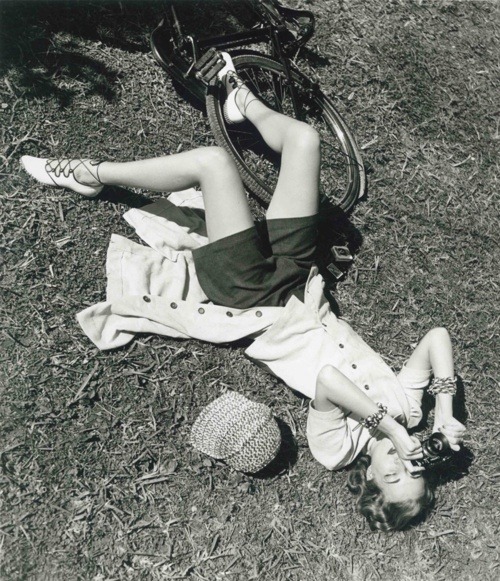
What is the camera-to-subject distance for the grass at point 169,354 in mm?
3609

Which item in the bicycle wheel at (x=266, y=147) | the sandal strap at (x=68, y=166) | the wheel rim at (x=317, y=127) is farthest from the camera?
the wheel rim at (x=317, y=127)

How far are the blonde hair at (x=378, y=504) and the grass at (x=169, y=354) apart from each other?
0.18 metres

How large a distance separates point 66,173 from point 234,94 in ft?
4.33

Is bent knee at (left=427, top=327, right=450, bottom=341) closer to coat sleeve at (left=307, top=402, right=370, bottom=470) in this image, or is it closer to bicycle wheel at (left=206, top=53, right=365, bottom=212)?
coat sleeve at (left=307, top=402, right=370, bottom=470)

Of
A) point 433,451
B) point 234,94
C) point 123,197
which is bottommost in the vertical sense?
point 433,451

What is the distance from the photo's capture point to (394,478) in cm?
358

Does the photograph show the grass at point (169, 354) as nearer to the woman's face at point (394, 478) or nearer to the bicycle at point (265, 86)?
the bicycle at point (265, 86)

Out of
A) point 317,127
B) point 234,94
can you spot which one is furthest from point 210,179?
point 317,127

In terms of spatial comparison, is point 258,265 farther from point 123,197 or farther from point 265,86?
point 265,86

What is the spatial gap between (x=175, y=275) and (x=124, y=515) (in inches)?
62.0

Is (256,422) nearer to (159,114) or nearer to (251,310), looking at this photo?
(251,310)

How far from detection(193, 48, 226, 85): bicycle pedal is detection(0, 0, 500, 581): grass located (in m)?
0.40

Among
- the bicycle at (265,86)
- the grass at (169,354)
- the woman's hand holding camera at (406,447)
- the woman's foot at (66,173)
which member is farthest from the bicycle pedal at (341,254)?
the woman's foot at (66,173)

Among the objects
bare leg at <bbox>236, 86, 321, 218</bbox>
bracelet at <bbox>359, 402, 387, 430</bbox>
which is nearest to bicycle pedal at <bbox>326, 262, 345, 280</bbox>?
bare leg at <bbox>236, 86, 321, 218</bbox>
